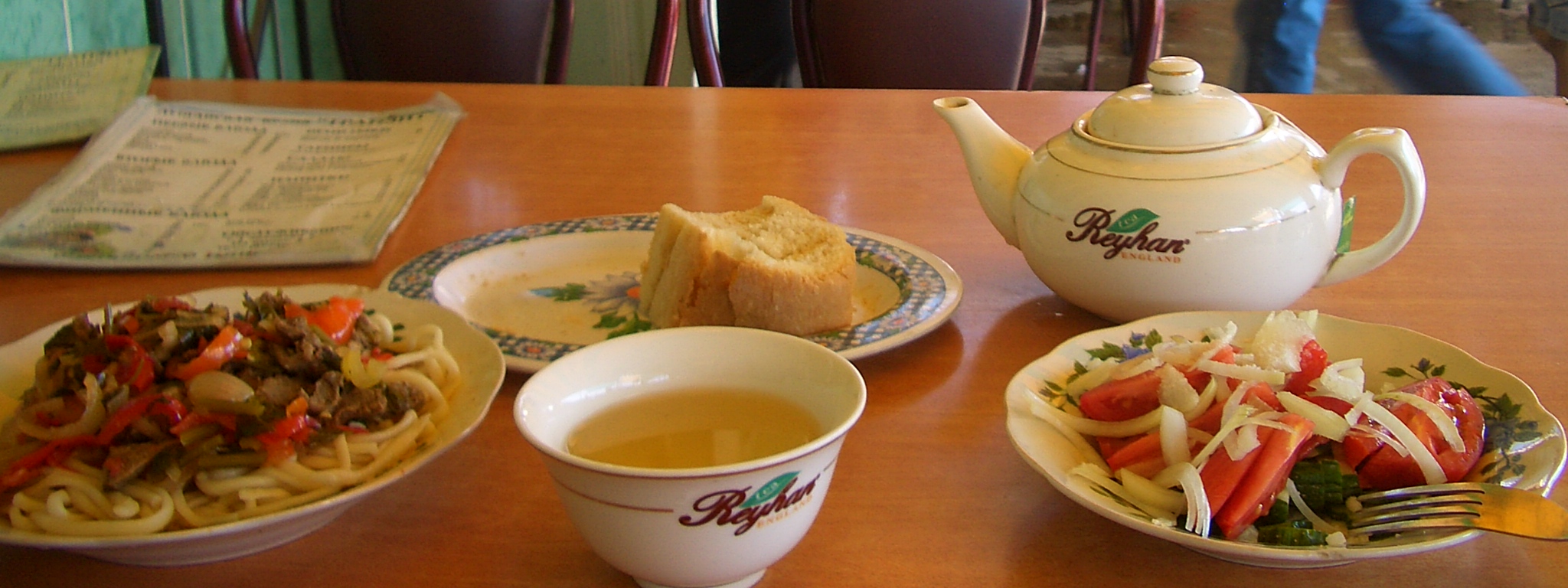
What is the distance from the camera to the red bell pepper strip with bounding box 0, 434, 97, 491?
65cm

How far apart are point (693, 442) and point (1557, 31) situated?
2987 millimetres

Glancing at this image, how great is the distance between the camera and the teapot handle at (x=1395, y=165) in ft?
2.91

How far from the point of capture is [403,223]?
1.29 metres

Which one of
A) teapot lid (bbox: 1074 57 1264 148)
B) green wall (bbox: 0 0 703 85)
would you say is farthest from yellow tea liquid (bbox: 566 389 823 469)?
green wall (bbox: 0 0 703 85)

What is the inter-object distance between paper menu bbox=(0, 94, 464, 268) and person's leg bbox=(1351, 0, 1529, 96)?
2400 mm

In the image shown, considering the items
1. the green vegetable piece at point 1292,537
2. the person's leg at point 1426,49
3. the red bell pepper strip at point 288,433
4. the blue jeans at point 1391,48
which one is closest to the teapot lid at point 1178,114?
the green vegetable piece at point 1292,537

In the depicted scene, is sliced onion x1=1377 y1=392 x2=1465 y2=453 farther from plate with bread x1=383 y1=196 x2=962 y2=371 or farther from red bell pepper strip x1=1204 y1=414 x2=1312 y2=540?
plate with bread x1=383 y1=196 x2=962 y2=371

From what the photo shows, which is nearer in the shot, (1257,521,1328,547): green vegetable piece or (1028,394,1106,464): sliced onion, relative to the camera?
(1257,521,1328,547): green vegetable piece

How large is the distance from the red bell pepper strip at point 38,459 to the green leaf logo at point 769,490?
42 cm

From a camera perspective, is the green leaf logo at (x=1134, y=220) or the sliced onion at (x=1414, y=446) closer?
the sliced onion at (x=1414, y=446)

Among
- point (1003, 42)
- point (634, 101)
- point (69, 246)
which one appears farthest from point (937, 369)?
point (1003, 42)

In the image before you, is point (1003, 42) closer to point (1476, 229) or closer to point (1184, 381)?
point (1476, 229)

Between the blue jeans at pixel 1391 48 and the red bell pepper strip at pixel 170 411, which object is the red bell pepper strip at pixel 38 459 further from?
the blue jeans at pixel 1391 48

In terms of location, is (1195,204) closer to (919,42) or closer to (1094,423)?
(1094,423)
